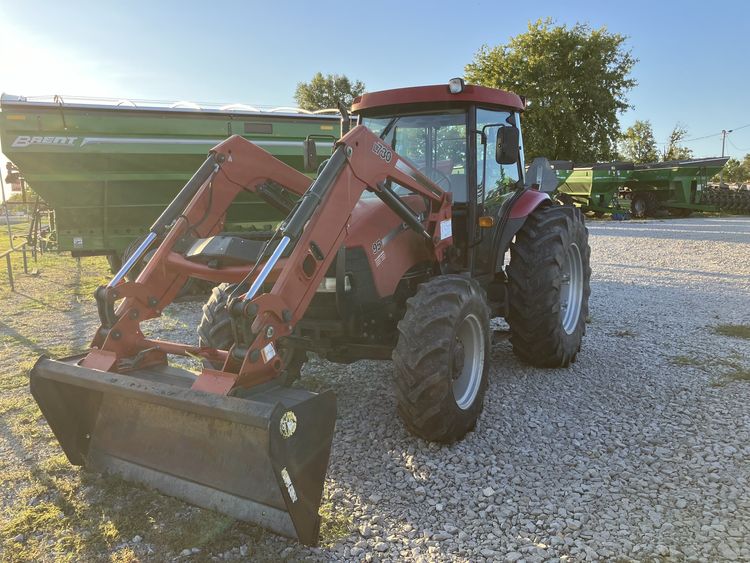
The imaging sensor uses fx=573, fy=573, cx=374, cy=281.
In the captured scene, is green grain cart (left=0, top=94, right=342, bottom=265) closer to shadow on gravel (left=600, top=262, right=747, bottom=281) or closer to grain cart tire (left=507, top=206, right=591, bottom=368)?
grain cart tire (left=507, top=206, right=591, bottom=368)

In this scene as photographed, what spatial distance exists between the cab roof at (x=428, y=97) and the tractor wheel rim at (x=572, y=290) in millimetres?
1718

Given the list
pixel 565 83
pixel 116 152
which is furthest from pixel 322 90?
pixel 116 152

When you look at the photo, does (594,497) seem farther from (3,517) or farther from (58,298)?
(58,298)

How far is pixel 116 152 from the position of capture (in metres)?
7.80

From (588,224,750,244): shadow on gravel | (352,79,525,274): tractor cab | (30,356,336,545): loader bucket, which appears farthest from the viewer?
(588,224,750,244): shadow on gravel

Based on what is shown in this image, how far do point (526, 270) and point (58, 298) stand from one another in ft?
25.2

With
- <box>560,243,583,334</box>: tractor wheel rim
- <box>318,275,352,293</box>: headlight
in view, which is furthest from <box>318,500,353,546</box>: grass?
<box>560,243,583,334</box>: tractor wheel rim

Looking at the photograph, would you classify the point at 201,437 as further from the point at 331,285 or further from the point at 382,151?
the point at 382,151

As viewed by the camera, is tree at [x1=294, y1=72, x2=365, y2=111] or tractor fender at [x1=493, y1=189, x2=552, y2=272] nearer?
tractor fender at [x1=493, y1=189, x2=552, y2=272]

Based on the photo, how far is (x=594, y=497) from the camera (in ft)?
10.3

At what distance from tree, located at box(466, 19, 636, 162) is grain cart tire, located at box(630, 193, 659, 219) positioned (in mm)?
4890

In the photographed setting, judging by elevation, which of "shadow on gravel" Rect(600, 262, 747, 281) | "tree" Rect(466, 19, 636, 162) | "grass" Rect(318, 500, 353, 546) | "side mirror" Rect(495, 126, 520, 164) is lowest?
"grass" Rect(318, 500, 353, 546)

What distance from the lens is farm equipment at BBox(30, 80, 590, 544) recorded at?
273 cm

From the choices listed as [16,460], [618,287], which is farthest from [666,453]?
[618,287]
